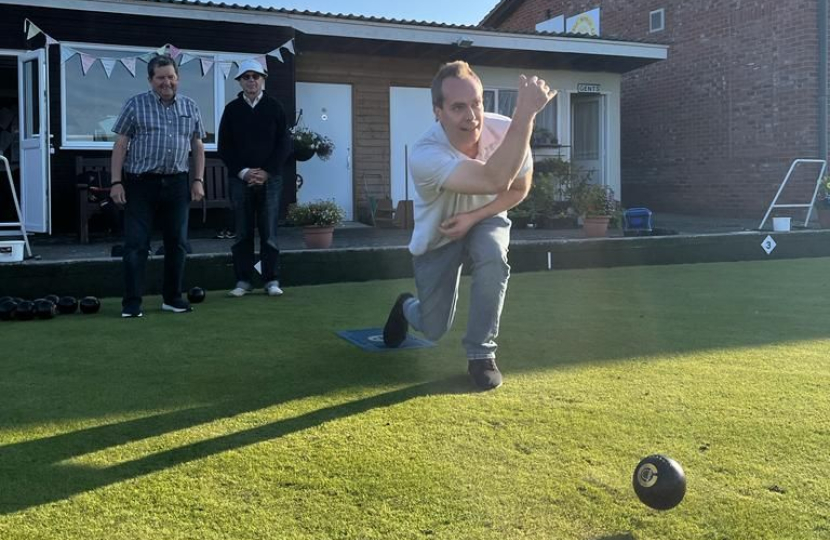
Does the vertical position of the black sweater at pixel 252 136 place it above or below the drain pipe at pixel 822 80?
below

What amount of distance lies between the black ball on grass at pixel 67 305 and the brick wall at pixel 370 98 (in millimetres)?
6805

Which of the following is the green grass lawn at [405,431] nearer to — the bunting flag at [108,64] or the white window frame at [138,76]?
the white window frame at [138,76]

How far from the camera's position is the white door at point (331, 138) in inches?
439

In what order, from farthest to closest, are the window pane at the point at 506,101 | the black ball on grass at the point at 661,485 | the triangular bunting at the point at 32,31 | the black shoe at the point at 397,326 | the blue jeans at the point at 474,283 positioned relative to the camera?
1. the window pane at the point at 506,101
2. the triangular bunting at the point at 32,31
3. the black shoe at the point at 397,326
4. the blue jeans at the point at 474,283
5. the black ball on grass at the point at 661,485

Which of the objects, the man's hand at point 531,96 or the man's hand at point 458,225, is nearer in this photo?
the man's hand at point 531,96

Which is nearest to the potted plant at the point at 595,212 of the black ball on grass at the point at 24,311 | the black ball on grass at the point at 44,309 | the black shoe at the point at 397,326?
the black shoe at the point at 397,326

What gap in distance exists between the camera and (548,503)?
1.98 metres

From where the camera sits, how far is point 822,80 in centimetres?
1219

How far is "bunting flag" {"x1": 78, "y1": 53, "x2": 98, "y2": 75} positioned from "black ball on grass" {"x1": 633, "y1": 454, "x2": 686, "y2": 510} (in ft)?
29.8

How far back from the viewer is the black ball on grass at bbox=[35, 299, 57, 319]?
15.6 feet

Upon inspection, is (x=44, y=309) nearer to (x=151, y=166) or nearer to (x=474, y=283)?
(x=151, y=166)

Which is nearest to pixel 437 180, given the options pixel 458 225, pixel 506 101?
pixel 458 225

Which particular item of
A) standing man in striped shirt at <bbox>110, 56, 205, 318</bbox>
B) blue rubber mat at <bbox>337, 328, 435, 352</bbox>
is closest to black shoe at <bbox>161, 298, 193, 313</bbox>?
standing man in striped shirt at <bbox>110, 56, 205, 318</bbox>

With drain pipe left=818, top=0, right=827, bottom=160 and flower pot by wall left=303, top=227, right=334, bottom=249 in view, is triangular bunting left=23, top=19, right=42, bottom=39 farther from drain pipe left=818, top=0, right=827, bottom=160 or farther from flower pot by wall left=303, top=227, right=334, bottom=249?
drain pipe left=818, top=0, right=827, bottom=160
